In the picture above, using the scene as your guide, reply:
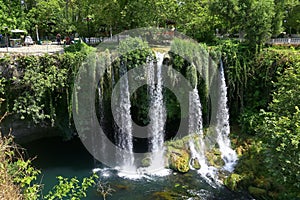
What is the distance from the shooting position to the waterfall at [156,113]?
14828mm

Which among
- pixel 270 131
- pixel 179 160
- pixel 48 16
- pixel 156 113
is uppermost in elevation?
pixel 48 16

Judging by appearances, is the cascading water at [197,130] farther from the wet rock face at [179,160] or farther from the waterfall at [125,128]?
the waterfall at [125,128]

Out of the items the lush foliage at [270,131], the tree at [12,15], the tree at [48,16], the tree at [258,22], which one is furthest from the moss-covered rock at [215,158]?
the tree at [48,16]

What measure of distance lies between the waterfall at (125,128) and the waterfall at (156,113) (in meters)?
1.07

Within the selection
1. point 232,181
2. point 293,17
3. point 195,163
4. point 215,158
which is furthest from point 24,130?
point 293,17

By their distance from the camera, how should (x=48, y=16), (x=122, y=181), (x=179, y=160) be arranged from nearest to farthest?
(x=122, y=181) < (x=179, y=160) < (x=48, y=16)

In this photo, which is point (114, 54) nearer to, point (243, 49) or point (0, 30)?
point (243, 49)

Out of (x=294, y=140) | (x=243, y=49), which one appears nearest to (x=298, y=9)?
(x=243, y=49)

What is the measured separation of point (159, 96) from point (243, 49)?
5364 mm

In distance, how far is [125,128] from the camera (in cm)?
1530

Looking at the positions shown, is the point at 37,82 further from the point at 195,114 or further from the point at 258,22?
the point at 258,22

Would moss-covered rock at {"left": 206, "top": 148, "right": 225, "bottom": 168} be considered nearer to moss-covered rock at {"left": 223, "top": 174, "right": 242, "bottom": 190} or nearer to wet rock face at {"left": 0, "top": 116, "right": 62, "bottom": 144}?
moss-covered rock at {"left": 223, "top": 174, "right": 242, "bottom": 190}

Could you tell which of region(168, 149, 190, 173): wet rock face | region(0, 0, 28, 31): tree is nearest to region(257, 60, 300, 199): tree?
region(168, 149, 190, 173): wet rock face

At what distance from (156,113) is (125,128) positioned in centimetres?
171
